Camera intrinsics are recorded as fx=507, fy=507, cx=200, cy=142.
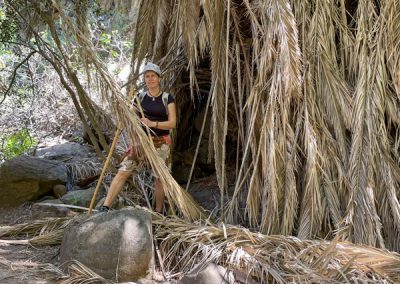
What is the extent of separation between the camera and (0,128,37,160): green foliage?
916 cm

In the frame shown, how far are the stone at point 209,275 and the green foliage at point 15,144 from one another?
6.11 meters

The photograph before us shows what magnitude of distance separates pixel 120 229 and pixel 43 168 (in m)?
3.25

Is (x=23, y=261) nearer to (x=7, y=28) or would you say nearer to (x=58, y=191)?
(x=58, y=191)

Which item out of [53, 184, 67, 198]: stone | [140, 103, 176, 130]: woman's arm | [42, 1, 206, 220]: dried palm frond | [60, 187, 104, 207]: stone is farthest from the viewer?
[53, 184, 67, 198]: stone

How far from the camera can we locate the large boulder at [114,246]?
13.3 ft

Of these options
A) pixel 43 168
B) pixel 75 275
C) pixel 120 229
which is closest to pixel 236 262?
pixel 120 229

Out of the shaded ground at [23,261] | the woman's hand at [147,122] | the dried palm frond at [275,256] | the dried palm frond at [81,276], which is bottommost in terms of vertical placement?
the shaded ground at [23,261]

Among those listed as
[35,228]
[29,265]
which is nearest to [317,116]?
[29,265]

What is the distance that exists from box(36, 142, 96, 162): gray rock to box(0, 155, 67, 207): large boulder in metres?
1.05

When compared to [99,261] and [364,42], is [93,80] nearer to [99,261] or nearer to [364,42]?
[99,261]

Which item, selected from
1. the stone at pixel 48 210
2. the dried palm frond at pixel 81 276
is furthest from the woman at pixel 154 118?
the stone at pixel 48 210

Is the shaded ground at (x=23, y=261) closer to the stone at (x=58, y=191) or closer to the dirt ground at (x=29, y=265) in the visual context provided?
the dirt ground at (x=29, y=265)

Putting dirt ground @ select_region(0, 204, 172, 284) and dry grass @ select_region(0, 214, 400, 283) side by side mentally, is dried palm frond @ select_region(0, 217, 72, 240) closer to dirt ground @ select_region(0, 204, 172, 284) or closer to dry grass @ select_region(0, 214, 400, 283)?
dirt ground @ select_region(0, 204, 172, 284)

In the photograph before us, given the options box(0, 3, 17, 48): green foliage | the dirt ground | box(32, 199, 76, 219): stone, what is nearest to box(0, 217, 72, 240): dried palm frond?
the dirt ground
